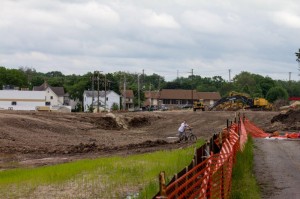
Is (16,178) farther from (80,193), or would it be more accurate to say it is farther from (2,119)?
(2,119)

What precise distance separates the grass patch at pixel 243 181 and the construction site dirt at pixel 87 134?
3.33 feet

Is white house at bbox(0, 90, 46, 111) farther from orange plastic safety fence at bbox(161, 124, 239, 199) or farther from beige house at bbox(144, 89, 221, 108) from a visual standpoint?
orange plastic safety fence at bbox(161, 124, 239, 199)

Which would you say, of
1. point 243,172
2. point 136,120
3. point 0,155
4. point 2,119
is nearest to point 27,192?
point 243,172

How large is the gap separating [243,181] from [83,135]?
32340 mm

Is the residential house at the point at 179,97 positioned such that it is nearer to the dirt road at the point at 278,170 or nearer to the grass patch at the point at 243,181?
the dirt road at the point at 278,170

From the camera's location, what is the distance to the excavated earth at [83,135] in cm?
3067

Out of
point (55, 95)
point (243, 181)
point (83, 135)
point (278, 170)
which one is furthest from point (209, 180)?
point (55, 95)

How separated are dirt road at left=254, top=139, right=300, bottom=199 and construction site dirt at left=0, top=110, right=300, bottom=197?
1000mm

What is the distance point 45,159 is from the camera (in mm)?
27703

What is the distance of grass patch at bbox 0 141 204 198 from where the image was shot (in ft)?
49.5

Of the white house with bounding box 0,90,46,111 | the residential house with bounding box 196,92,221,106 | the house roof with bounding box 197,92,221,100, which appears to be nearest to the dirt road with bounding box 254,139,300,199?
the white house with bounding box 0,90,46,111

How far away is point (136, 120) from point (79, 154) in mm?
36041

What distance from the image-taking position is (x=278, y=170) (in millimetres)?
18562

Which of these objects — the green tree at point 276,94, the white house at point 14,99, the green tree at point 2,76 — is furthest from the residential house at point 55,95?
the green tree at point 276,94
